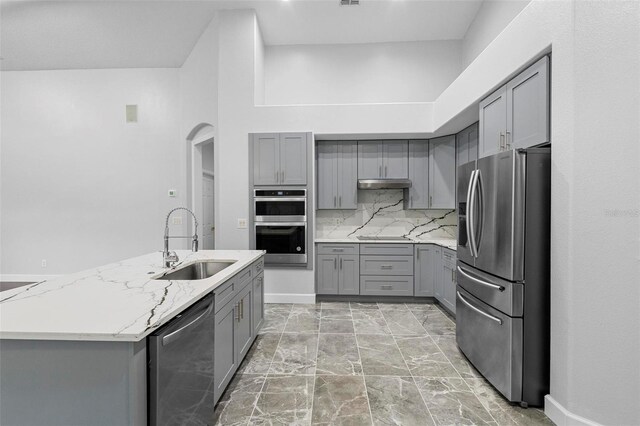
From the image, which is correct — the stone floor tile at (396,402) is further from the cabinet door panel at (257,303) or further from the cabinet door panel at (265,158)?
the cabinet door panel at (265,158)

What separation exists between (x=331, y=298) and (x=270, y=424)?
8.23 feet

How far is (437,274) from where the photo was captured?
12.8ft

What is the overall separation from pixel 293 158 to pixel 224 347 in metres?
2.73

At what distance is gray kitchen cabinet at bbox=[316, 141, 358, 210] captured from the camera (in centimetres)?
443

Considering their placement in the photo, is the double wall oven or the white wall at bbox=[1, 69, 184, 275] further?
the white wall at bbox=[1, 69, 184, 275]

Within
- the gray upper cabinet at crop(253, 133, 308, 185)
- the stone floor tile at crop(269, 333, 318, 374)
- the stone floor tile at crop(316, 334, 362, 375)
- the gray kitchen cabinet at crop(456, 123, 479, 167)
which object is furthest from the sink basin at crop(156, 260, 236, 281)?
the gray kitchen cabinet at crop(456, 123, 479, 167)

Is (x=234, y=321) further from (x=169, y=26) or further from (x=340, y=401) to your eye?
(x=169, y=26)

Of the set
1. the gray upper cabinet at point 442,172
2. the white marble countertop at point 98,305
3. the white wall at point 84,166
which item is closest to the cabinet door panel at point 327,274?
the gray upper cabinet at point 442,172

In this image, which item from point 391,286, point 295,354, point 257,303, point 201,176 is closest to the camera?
point 295,354

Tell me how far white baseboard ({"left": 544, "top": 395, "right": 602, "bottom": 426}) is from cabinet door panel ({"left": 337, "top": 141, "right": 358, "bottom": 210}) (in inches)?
120

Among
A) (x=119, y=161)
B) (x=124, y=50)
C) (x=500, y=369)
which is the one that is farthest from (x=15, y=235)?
(x=500, y=369)

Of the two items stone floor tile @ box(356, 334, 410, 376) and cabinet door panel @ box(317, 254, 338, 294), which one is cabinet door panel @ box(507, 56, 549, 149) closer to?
stone floor tile @ box(356, 334, 410, 376)

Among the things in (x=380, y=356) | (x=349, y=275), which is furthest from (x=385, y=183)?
(x=380, y=356)

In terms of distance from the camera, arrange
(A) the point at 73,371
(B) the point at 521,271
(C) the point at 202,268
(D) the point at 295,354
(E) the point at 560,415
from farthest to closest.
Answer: (D) the point at 295,354
(C) the point at 202,268
(B) the point at 521,271
(E) the point at 560,415
(A) the point at 73,371
